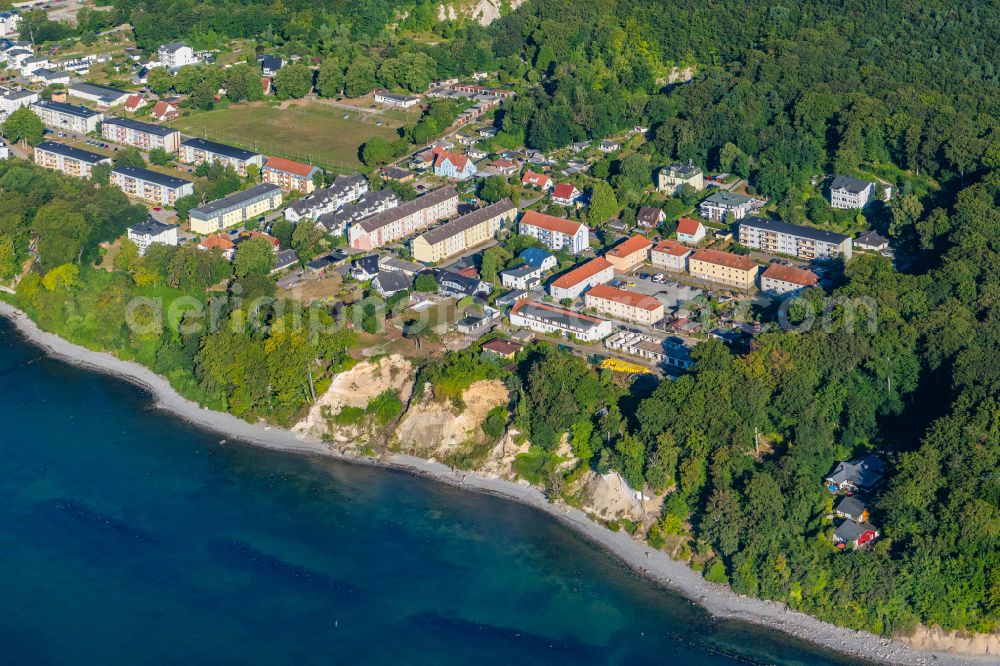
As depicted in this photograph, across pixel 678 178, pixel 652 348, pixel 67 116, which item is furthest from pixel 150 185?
pixel 652 348

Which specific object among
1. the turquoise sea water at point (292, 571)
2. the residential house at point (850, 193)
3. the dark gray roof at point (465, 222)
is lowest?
the turquoise sea water at point (292, 571)

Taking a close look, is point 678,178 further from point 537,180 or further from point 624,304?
point 624,304

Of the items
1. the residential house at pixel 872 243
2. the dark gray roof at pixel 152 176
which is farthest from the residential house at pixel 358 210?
the residential house at pixel 872 243

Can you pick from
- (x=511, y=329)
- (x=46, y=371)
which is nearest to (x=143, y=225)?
(x=46, y=371)

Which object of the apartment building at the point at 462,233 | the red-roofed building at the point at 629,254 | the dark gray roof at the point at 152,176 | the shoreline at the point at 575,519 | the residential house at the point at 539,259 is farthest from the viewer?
the dark gray roof at the point at 152,176

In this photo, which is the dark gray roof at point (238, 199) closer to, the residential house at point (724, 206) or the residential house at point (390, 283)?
the residential house at point (390, 283)

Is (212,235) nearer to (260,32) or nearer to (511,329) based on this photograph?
(511,329)
